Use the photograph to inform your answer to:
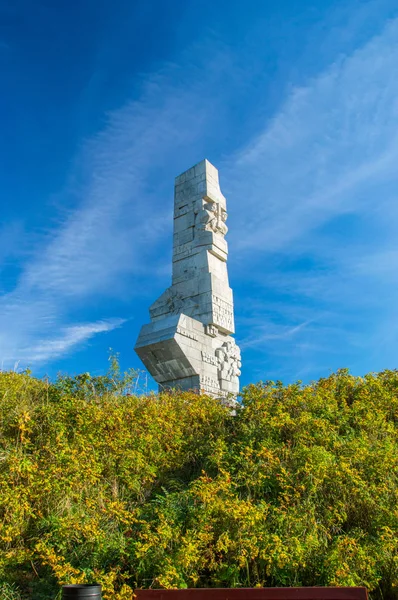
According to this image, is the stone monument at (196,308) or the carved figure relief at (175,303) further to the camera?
the carved figure relief at (175,303)

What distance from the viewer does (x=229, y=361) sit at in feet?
37.0

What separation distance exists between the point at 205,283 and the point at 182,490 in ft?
22.6

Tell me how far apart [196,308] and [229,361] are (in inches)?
55.5

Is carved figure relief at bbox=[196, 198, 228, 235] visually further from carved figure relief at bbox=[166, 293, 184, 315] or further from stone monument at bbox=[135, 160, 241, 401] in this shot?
carved figure relief at bbox=[166, 293, 184, 315]

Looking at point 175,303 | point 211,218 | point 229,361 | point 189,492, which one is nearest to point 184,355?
point 229,361

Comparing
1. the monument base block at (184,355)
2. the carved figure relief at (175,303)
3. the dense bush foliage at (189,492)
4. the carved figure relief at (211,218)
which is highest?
the carved figure relief at (211,218)

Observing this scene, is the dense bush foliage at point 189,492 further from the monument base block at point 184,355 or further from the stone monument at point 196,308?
the stone monument at point 196,308

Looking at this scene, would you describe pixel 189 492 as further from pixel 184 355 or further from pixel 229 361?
pixel 229 361

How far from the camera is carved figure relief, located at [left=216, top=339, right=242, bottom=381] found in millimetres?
11031

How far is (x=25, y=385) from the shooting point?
20.6ft

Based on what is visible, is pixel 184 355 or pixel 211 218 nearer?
pixel 184 355

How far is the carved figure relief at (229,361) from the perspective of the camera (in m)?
11.0

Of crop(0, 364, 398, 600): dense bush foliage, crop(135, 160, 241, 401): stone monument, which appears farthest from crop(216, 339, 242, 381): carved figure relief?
crop(0, 364, 398, 600): dense bush foliage

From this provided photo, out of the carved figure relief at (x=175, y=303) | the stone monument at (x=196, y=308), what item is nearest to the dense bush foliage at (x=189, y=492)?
the stone monument at (x=196, y=308)
